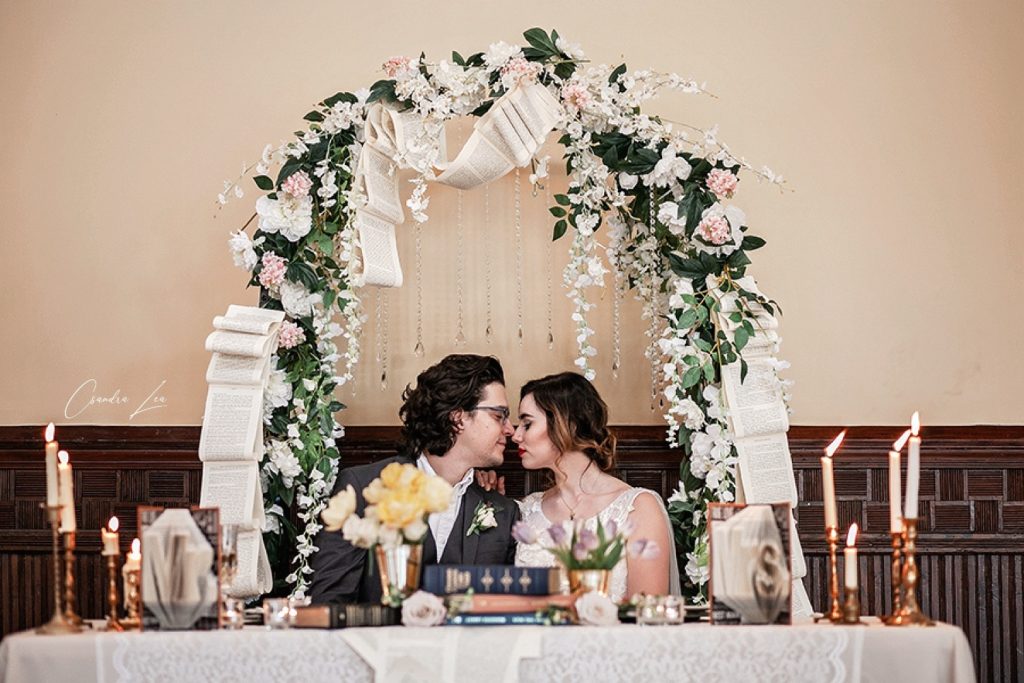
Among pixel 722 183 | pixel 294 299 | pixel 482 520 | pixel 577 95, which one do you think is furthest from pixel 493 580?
pixel 577 95

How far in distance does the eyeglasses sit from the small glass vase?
1.32m

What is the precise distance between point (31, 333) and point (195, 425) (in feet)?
2.94

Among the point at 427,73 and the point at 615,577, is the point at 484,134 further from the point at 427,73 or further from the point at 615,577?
the point at 615,577

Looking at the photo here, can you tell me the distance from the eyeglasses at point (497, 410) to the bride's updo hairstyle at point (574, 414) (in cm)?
13

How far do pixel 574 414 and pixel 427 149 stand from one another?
3.95 feet

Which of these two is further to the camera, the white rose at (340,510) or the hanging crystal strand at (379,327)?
the hanging crystal strand at (379,327)

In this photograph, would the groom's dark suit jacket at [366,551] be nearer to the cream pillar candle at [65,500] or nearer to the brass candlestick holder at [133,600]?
the brass candlestick holder at [133,600]

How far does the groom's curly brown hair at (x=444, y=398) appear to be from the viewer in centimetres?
457

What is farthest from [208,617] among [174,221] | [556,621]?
[174,221]

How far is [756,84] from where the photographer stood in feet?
17.0

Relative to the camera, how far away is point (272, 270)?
4.34 meters

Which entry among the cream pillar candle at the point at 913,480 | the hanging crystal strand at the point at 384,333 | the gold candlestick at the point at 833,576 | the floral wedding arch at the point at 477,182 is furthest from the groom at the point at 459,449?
the cream pillar candle at the point at 913,480

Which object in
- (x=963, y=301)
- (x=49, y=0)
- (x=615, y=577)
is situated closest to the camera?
(x=615, y=577)

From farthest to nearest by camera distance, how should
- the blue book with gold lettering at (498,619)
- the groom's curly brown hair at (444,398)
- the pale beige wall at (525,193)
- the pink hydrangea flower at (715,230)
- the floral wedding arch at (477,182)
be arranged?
the pale beige wall at (525,193) < the groom's curly brown hair at (444,398) < the floral wedding arch at (477,182) < the pink hydrangea flower at (715,230) < the blue book with gold lettering at (498,619)
